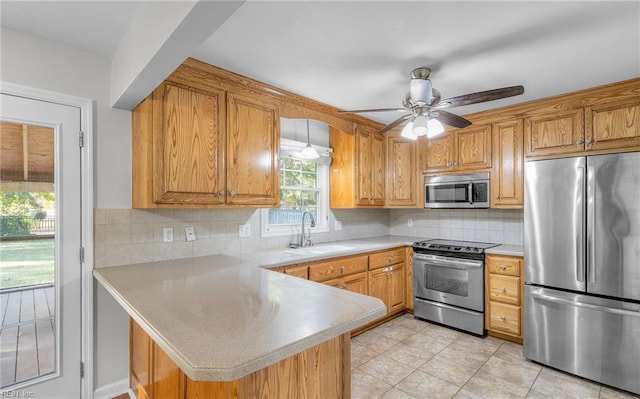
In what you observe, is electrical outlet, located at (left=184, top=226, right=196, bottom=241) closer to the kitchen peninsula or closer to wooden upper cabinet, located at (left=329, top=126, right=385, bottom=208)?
the kitchen peninsula

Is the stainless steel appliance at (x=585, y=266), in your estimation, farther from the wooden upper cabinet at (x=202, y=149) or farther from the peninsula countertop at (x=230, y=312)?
the wooden upper cabinet at (x=202, y=149)

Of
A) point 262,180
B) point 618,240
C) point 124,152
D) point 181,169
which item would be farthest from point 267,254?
point 618,240

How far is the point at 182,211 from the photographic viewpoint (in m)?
2.53

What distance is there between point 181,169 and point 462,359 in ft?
9.20

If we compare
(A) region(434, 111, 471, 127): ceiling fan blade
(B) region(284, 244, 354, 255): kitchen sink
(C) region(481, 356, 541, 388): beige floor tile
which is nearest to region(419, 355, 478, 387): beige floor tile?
(C) region(481, 356, 541, 388): beige floor tile

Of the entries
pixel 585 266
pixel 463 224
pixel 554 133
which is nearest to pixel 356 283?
pixel 463 224

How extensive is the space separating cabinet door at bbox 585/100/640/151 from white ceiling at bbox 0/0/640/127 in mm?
265

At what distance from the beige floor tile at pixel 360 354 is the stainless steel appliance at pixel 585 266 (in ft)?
4.44

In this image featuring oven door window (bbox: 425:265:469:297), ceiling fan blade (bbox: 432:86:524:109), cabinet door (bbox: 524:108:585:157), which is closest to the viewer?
ceiling fan blade (bbox: 432:86:524:109)

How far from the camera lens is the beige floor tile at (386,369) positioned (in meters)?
2.44

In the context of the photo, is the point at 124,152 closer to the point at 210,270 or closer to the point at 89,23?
the point at 89,23

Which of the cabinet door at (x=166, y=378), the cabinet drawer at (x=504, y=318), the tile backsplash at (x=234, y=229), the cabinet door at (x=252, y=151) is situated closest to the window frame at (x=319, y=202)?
the tile backsplash at (x=234, y=229)

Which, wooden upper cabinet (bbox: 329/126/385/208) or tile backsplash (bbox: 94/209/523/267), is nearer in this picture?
tile backsplash (bbox: 94/209/523/267)

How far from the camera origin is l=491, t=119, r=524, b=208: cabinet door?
10.4 ft
